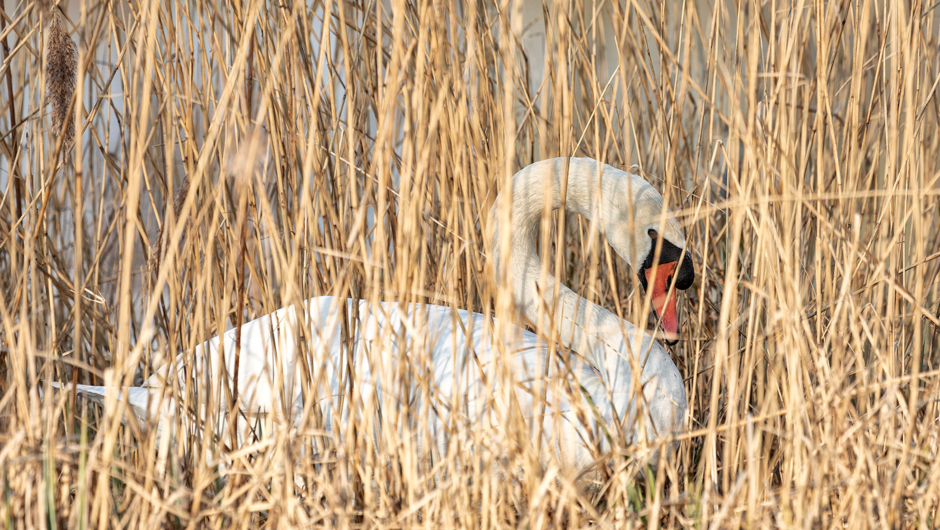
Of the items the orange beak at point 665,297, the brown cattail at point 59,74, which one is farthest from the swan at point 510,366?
the brown cattail at point 59,74

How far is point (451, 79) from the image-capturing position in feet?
6.29

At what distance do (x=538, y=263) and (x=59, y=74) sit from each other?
1.16m

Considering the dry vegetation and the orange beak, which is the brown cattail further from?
the orange beak

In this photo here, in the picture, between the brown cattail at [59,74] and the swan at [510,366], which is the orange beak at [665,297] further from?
the brown cattail at [59,74]

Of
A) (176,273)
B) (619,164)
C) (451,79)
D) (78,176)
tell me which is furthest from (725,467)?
(619,164)

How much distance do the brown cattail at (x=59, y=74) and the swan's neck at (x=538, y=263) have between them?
885mm

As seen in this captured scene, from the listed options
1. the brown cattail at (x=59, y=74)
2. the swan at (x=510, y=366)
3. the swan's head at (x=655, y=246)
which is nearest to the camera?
the brown cattail at (x=59, y=74)

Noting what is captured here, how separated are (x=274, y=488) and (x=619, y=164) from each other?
1.71 m

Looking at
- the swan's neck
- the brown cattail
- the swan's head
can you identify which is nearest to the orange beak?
the swan's head

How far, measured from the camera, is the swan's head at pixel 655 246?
6.18ft

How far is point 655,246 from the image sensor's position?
1.94 m

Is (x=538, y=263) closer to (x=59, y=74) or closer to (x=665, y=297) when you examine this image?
(x=665, y=297)

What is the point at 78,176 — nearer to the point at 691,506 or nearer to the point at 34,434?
the point at 34,434

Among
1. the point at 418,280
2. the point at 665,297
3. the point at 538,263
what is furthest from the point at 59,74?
the point at 665,297
